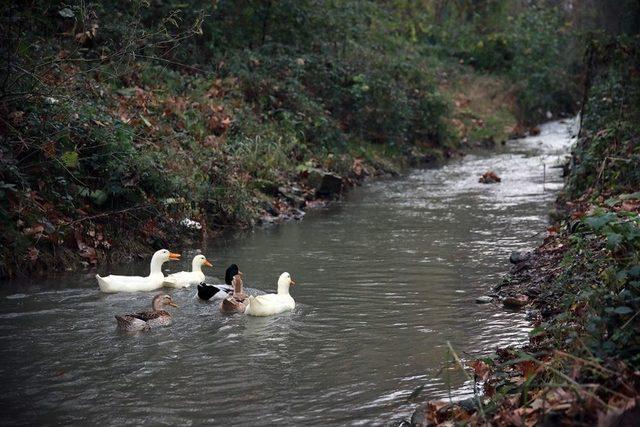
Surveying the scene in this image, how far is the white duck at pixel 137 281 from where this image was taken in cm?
1003

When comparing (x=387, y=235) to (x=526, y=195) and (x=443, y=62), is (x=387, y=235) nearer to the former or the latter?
(x=526, y=195)

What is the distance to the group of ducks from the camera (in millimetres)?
8602

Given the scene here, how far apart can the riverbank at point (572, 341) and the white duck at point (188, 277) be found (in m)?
3.76

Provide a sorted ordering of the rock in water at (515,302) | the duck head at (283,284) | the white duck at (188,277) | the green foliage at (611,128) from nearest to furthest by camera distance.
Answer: the rock in water at (515,302) < the duck head at (283,284) < the white duck at (188,277) < the green foliage at (611,128)

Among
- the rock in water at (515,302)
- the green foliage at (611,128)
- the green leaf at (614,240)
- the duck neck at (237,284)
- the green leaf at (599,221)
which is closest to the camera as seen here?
the green leaf at (614,240)

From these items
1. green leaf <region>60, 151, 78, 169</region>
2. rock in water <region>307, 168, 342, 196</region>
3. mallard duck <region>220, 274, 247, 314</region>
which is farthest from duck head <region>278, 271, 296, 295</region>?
rock in water <region>307, 168, 342, 196</region>

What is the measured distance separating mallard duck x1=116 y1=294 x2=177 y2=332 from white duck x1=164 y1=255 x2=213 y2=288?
1.57 metres

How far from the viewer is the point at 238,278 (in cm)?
969

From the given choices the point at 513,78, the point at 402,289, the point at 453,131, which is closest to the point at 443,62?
the point at 513,78

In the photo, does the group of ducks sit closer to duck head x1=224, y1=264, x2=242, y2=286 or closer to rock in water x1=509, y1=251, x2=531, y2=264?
duck head x1=224, y1=264, x2=242, y2=286

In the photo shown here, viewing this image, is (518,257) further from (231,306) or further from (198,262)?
(198,262)

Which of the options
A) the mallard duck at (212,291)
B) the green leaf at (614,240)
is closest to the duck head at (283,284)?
the mallard duck at (212,291)

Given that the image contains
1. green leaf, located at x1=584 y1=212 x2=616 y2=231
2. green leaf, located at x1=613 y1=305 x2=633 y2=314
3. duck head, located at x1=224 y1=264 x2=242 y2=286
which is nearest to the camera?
green leaf, located at x1=613 y1=305 x2=633 y2=314

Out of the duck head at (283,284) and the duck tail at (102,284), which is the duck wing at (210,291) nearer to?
the duck head at (283,284)
